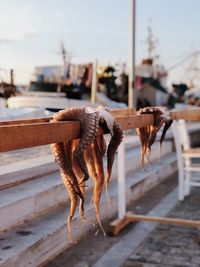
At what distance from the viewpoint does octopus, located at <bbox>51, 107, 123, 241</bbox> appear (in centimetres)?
183

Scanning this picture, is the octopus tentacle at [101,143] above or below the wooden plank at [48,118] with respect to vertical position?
below

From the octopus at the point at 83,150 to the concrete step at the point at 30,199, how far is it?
1.86 m

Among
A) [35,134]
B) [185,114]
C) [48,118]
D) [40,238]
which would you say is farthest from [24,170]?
[35,134]

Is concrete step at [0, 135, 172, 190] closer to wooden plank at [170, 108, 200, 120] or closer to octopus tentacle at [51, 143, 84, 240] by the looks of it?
wooden plank at [170, 108, 200, 120]

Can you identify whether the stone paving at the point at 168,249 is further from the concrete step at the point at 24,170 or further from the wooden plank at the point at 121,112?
the wooden plank at the point at 121,112

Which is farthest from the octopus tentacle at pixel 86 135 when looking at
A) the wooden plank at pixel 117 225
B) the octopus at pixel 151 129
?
the wooden plank at pixel 117 225

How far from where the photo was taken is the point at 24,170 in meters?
4.97

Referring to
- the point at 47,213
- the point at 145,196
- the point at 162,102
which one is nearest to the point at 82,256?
the point at 47,213

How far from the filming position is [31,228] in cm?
400

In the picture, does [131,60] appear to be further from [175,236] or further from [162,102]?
[162,102]

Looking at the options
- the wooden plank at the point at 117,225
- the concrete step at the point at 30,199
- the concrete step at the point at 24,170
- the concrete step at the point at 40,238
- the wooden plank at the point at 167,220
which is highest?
the concrete step at the point at 24,170

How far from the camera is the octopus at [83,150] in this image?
1.83 metres

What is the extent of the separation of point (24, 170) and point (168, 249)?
1.69m

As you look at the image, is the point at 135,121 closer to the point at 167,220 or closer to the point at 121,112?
the point at 121,112
